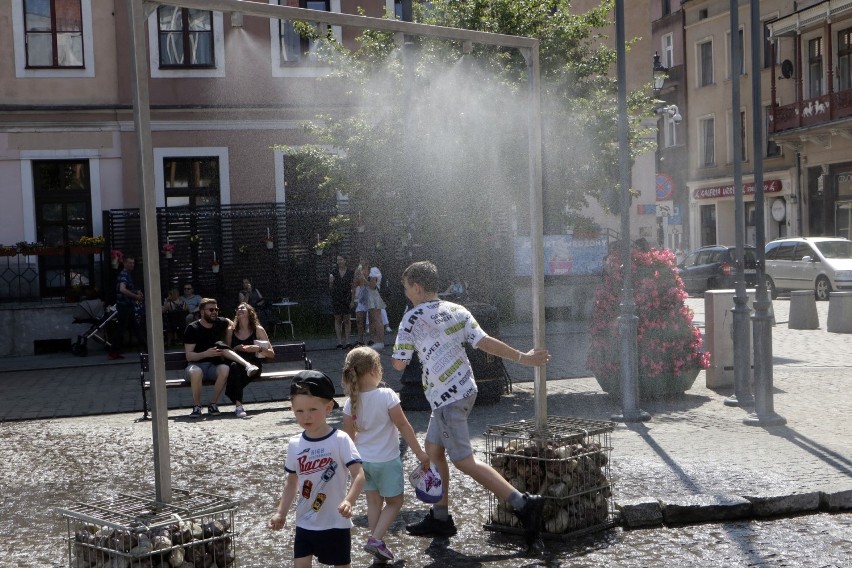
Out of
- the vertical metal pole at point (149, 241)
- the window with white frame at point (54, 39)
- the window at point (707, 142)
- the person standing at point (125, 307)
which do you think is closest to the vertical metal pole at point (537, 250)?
the vertical metal pole at point (149, 241)

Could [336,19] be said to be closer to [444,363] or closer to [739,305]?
[444,363]

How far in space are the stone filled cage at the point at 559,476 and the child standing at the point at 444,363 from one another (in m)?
0.25

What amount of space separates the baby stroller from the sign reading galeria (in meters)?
28.4

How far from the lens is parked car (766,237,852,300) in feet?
93.6

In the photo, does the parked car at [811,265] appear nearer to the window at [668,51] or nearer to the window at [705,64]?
the window at [705,64]

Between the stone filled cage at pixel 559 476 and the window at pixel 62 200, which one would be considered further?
the window at pixel 62 200

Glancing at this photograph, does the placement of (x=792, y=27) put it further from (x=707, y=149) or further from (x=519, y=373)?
(x=519, y=373)

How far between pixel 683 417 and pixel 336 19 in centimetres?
580

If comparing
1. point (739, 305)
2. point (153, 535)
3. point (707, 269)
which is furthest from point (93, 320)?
point (707, 269)

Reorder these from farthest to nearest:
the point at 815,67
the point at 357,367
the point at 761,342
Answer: the point at 815,67
the point at 761,342
the point at 357,367

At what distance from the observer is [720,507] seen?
23.3ft

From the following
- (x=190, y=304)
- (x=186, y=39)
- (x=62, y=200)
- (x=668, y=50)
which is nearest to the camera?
(x=190, y=304)

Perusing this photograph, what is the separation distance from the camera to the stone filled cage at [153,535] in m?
5.15

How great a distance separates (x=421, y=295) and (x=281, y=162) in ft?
61.7
